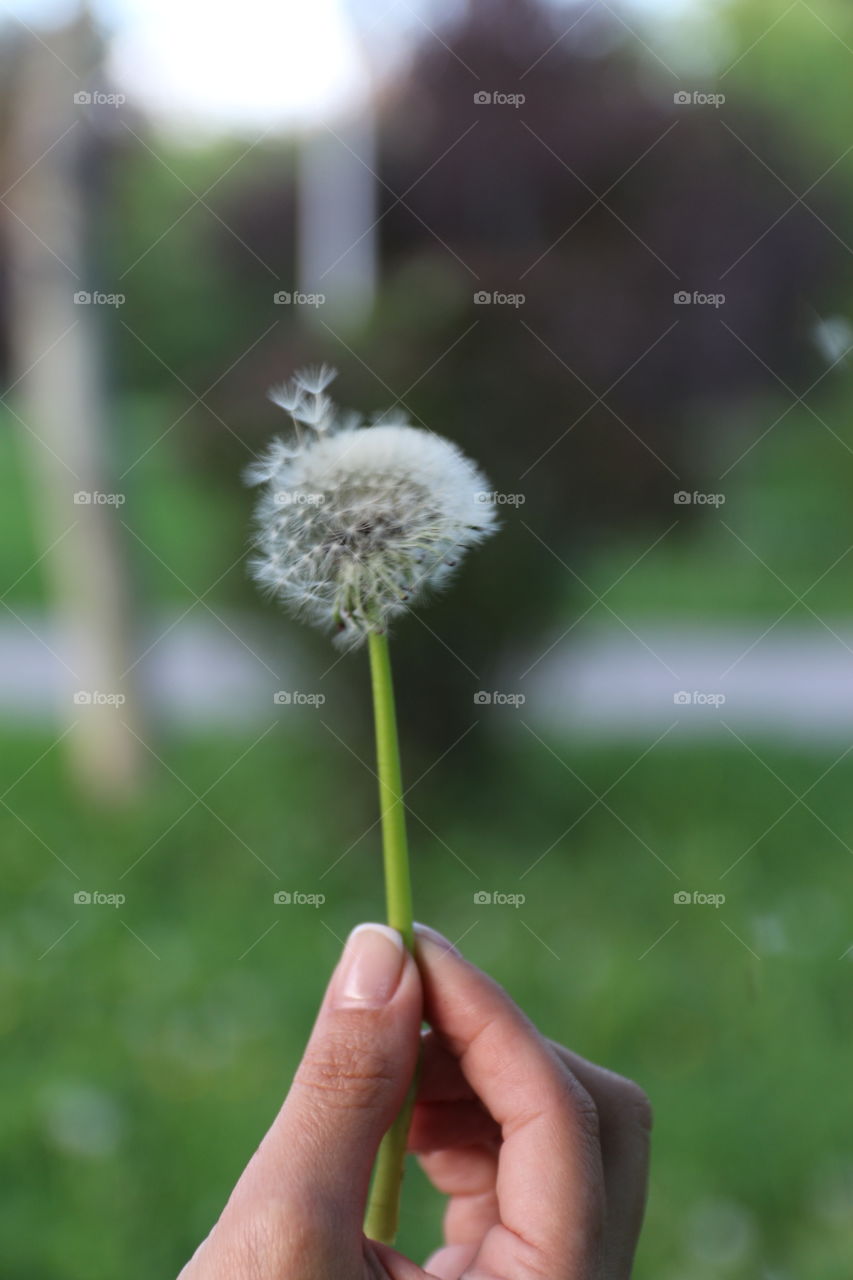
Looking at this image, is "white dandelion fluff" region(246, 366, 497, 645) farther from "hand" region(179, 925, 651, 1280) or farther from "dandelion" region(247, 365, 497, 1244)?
"hand" region(179, 925, 651, 1280)

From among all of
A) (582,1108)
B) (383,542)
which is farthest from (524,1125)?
(383,542)

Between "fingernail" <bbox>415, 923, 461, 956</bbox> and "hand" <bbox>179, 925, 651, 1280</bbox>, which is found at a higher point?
"fingernail" <bbox>415, 923, 461, 956</bbox>

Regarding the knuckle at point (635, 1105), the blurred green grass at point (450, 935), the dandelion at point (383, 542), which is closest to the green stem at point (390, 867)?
the dandelion at point (383, 542)

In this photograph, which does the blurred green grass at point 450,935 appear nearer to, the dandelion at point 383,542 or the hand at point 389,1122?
the hand at point 389,1122

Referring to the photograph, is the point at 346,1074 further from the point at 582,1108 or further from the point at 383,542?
the point at 383,542

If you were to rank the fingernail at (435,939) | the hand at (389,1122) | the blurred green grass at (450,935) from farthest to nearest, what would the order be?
the blurred green grass at (450,935) → the fingernail at (435,939) → the hand at (389,1122)

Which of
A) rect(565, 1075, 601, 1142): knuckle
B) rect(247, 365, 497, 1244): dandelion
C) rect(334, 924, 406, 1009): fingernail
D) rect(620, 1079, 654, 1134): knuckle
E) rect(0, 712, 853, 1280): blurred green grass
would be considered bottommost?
rect(0, 712, 853, 1280): blurred green grass

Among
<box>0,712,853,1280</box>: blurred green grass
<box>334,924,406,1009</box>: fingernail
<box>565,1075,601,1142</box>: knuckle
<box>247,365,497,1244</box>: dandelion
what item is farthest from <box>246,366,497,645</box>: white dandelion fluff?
<box>0,712,853,1280</box>: blurred green grass
